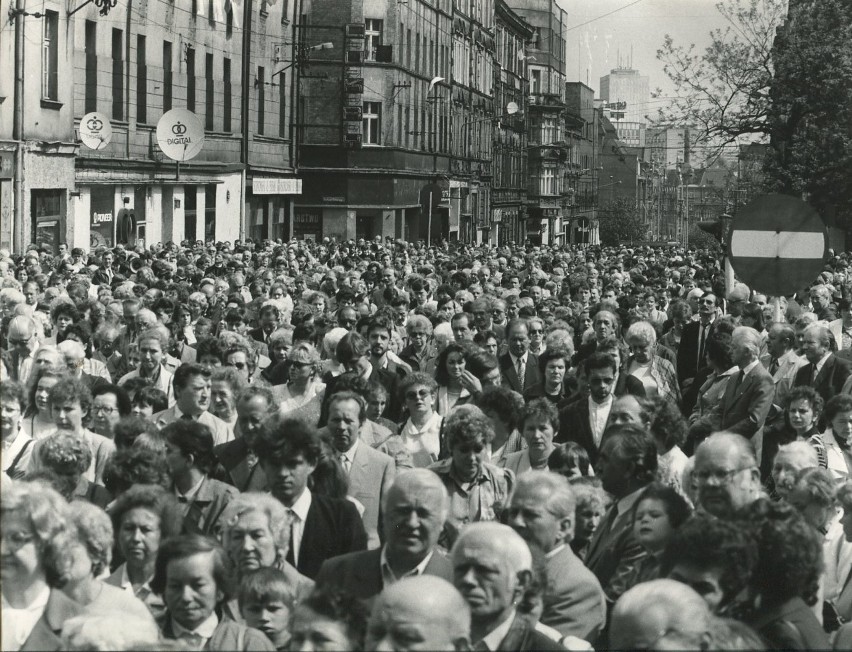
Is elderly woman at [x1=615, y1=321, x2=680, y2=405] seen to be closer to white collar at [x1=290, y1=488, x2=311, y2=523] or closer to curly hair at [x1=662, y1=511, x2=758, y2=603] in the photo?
white collar at [x1=290, y1=488, x2=311, y2=523]

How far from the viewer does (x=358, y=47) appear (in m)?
60.2

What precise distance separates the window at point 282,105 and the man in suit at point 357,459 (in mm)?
46415

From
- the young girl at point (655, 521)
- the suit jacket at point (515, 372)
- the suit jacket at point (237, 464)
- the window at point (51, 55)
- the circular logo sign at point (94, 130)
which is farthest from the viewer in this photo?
the window at point (51, 55)

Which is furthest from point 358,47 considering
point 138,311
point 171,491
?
point 171,491

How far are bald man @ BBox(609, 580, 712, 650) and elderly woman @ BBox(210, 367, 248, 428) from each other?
5.26 m

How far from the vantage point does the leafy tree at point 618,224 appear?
456 ft

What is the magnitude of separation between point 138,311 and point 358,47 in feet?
157

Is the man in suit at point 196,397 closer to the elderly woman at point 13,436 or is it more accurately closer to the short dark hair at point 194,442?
the elderly woman at point 13,436

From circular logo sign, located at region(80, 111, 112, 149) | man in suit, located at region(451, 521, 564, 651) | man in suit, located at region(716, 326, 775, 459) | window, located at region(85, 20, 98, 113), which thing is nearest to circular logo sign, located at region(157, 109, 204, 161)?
circular logo sign, located at region(80, 111, 112, 149)

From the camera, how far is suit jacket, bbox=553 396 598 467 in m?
9.55

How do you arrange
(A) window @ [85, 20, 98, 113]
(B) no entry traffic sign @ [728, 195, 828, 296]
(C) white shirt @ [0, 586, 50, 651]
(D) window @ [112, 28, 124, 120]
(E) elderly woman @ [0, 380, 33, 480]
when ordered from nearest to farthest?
(C) white shirt @ [0, 586, 50, 651] < (E) elderly woman @ [0, 380, 33, 480] < (B) no entry traffic sign @ [728, 195, 828, 296] < (A) window @ [85, 20, 98, 113] < (D) window @ [112, 28, 124, 120]

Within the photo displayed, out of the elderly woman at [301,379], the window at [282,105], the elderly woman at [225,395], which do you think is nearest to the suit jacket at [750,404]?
the elderly woman at [301,379]

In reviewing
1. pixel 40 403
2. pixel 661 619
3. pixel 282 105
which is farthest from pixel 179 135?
pixel 661 619

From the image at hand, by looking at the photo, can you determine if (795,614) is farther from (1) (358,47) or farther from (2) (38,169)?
(1) (358,47)
